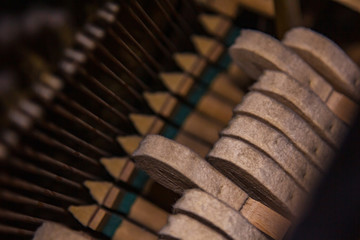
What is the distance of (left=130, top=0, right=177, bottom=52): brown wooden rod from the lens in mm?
1315

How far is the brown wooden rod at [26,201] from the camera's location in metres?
1.07

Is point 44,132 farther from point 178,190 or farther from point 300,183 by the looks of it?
point 300,183

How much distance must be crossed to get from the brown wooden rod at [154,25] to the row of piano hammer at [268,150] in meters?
0.32

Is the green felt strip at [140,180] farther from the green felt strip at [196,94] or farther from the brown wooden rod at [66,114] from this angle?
the green felt strip at [196,94]

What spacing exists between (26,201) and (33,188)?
0.03 m

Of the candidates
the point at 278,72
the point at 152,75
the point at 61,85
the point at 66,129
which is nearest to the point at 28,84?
the point at 61,85

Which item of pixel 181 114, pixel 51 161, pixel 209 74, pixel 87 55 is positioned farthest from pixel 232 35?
pixel 51 161

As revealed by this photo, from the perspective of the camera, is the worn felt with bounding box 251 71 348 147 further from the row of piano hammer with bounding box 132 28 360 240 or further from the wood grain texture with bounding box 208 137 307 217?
the wood grain texture with bounding box 208 137 307 217

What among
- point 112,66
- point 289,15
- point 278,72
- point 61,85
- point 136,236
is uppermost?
point 289,15

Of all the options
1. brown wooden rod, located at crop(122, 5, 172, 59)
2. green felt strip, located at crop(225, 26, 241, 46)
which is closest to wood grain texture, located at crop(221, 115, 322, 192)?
brown wooden rod, located at crop(122, 5, 172, 59)

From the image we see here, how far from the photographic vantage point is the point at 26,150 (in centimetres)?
105

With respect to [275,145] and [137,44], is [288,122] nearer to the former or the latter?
[275,145]

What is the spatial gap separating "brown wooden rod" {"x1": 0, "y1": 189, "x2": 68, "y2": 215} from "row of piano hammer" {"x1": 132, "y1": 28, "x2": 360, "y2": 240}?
0.95ft

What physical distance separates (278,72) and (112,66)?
1.50 ft
